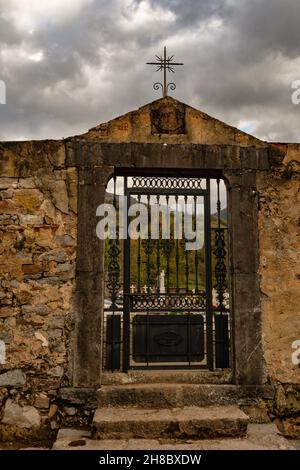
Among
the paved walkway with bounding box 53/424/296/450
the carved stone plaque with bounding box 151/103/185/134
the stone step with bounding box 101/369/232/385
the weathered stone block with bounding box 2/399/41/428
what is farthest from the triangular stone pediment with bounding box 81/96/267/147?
the paved walkway with bounding box 53/424/296/450

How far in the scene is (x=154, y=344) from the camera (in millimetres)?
4891

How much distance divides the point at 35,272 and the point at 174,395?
1.99m

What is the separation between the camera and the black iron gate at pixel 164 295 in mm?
4852

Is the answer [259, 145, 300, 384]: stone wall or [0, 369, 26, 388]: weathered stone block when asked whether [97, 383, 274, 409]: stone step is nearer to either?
[259, 145, 300, 384]: stone wall

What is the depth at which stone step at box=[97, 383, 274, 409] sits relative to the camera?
4410 millimetres

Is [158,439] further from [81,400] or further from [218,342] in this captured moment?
[218,342]

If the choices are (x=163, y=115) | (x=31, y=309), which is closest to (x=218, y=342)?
(x=31, y=309)

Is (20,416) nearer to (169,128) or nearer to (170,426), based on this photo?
(170,426)

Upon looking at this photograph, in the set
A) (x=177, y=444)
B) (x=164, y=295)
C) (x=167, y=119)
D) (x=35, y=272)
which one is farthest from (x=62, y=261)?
(x=177, y=444)

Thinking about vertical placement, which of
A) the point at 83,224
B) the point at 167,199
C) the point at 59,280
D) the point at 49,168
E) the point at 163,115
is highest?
the point at 163,115

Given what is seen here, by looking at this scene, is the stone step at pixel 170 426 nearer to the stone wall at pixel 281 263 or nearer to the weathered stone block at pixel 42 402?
the weathered stone block at pixel 42 402

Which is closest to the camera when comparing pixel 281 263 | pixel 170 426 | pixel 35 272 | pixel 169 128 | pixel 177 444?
pixel 177 444

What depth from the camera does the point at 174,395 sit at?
445 centimetres

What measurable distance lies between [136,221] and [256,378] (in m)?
2.20
